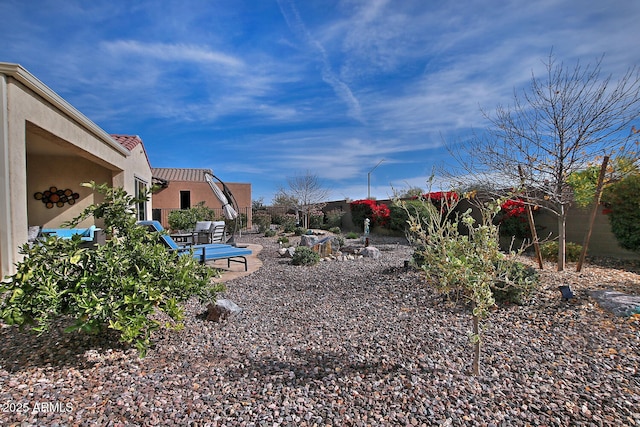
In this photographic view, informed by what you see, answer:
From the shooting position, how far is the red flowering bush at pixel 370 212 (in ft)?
48.7

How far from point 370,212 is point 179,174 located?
1434 cm

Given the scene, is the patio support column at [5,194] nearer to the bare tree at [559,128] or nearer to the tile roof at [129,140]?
the tile roof at [129,140]

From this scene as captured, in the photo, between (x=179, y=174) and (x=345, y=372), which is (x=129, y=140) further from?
(x=345, y=372)

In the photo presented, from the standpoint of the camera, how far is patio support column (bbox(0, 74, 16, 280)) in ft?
14.7

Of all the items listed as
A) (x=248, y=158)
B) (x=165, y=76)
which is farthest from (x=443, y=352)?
(x=248, y=158)

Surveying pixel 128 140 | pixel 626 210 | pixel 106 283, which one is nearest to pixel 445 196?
pixel 106 283

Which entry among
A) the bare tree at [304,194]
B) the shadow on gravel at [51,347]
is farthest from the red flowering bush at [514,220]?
the bare tree at [304,194]

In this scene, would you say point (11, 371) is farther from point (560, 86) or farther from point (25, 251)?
point (560, 86)

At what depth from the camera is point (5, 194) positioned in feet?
14.8

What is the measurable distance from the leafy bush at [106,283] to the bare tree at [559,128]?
6.25m

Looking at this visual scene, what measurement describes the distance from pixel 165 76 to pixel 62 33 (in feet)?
6.59

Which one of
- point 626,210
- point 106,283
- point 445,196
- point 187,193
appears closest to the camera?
point 106,283

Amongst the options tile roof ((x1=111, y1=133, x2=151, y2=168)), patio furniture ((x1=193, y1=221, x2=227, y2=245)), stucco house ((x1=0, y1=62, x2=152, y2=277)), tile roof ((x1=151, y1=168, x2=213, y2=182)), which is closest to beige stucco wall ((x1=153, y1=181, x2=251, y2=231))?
tile roof ((x1=151, y1=168, x2=213, y2=182))

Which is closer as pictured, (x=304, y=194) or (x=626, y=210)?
(x=626, y=210)
